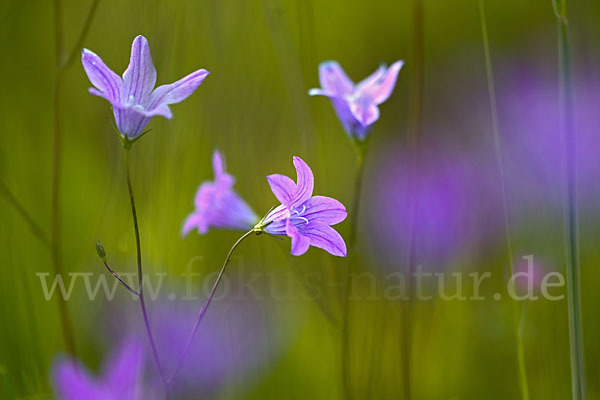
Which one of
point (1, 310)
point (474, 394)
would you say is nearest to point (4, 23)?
point (1, 310)

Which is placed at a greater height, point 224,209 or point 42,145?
point 42,145

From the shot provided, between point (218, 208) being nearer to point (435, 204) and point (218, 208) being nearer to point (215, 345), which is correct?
point (215, 345)

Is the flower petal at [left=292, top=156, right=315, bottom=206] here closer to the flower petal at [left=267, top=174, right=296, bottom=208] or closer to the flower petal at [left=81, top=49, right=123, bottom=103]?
the flower petal at [left=267, top=174, right=296, bottom=208]

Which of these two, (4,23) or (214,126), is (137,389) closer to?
(214,126)

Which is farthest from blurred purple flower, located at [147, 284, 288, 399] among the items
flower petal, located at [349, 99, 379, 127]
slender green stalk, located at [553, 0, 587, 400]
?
slender green stalk, located at [553, 0, 587, 400]

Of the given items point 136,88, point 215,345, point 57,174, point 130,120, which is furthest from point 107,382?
point 215,345

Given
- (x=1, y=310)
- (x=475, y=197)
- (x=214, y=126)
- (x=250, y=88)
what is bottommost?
(x=1, y=310)
